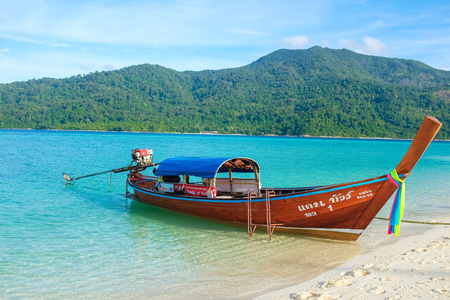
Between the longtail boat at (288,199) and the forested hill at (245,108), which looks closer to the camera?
the longtail boat at (288,199)

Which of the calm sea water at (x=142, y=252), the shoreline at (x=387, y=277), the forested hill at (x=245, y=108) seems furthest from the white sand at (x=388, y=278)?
the forested hill at (x=245, y=108)

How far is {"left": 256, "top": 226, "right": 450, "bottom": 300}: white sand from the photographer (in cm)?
705

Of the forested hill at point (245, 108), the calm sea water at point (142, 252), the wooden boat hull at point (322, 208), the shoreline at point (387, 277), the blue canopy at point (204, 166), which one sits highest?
the forested hill at point (245, 108)

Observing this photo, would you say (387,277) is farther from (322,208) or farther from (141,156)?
(141,156)

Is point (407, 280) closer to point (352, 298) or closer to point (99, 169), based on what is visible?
point (352, 298)

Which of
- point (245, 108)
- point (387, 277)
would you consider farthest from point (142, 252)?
point (245, 108)

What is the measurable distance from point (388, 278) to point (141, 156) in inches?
582

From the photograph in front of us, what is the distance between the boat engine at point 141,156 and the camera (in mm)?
20031

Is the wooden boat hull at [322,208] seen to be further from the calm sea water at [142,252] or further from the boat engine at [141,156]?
the boat engine at [141,156]

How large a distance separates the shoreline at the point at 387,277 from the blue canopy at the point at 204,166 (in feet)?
18.6

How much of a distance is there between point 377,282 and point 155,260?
227 inches

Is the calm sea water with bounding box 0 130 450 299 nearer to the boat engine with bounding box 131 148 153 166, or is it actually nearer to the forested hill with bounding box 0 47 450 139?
the boat engine with bounding box 131 148 153 166

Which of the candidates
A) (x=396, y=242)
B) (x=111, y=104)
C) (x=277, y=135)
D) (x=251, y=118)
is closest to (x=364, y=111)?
(x=277, y=135)

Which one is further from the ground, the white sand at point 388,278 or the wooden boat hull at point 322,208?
the wooden boat hull at point 322,208
